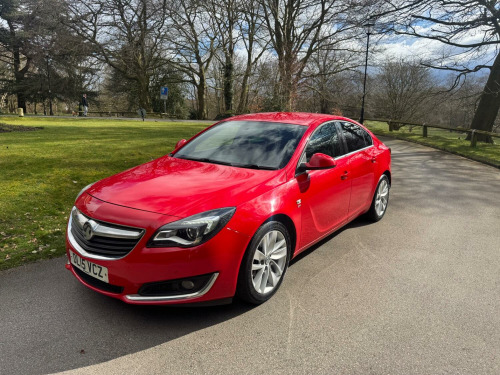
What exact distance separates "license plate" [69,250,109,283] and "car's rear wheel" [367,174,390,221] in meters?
3.95

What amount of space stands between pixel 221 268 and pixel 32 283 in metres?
2.03

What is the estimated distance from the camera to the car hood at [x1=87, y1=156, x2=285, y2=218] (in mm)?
2877

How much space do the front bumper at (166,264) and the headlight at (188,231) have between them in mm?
37

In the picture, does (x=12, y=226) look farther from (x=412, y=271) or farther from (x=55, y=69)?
(x=55, y=69)

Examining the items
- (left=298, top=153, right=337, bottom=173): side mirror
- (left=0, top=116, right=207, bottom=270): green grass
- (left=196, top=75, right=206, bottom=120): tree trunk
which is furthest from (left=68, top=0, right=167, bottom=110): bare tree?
(left=298, top=153, right=337, bottom=173): side mirror

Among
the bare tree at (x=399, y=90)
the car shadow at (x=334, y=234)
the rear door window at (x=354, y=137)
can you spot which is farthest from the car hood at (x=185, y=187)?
the bare tree at (x=399, y=90)

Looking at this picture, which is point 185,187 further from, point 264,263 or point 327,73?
point 327,73

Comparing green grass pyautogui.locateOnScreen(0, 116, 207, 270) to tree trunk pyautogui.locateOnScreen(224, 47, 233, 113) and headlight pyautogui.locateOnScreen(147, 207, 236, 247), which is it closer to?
headlight pyautogui.locateOnScreen(147, 207, 236, 247)

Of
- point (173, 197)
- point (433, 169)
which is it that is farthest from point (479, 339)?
point (433, 169)

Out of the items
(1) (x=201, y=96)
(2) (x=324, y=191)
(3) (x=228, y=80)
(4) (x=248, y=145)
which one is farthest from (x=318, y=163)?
(1) (x=201, y=96)

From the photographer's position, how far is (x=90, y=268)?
288cm

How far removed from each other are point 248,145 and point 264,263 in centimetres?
147

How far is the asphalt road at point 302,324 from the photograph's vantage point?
8.20 ft

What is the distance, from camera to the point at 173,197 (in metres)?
2.97
